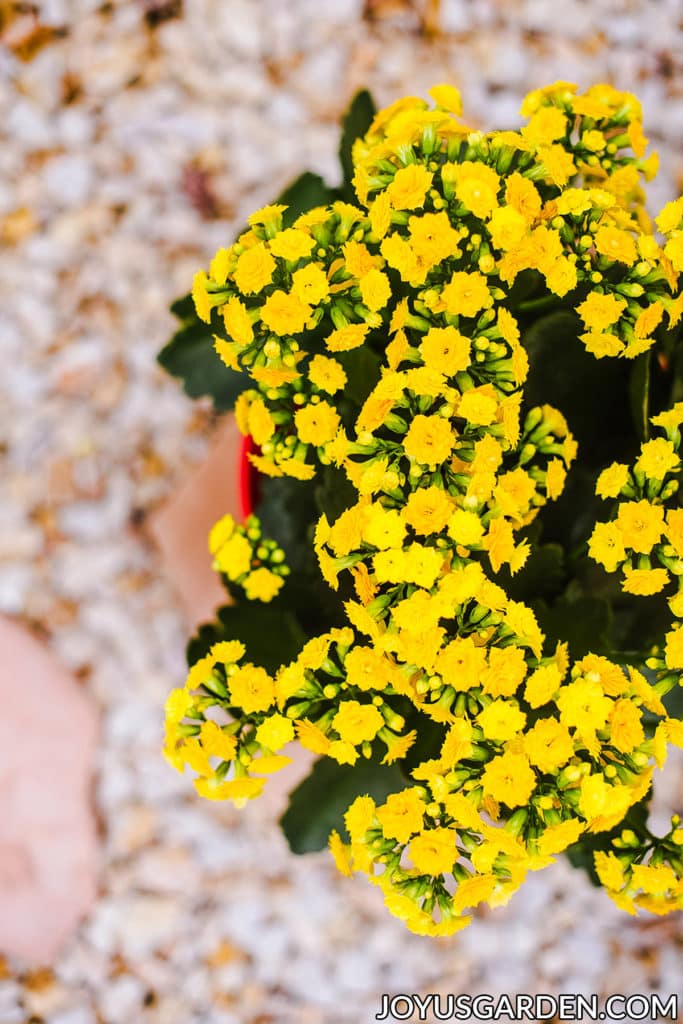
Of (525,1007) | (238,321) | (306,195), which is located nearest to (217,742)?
(238,321)

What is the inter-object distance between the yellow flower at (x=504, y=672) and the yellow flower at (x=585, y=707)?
0.03 meters

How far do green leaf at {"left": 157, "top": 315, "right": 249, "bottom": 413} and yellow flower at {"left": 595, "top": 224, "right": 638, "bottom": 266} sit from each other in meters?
0.31

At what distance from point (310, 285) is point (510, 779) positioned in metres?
0.28

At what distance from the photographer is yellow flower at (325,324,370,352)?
50 cm

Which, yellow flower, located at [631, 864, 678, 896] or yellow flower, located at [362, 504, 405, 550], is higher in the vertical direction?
yellow flower, located at [362, 504, 405, 550]

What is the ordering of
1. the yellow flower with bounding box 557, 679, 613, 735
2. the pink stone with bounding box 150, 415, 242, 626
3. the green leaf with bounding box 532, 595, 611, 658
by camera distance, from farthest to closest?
1. the pink stone with bounding box 150, 415, 242, 626
2. the green leaf with bounding box 532, 595, 611, 658
3. the yellow flower with bounding box 557, 679, 613, 735

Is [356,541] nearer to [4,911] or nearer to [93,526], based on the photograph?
[93,526]

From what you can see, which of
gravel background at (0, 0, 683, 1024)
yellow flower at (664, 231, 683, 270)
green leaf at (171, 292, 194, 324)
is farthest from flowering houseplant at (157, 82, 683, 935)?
gravel background at (0, 0, 683, 1024)

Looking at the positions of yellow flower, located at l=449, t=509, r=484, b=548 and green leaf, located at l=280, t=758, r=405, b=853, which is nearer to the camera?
yellow flower, located at l=449, t=509, r=484, b=548

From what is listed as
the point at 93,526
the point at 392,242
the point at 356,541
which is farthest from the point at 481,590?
the point at 93,526

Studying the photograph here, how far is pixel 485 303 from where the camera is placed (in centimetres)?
47

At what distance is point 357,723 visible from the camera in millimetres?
508

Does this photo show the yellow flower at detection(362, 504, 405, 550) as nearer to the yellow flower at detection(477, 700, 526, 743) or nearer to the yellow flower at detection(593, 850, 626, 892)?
the yellow flower at detection(477, 700, 526, 743)

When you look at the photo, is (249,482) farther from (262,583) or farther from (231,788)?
(231,788)
